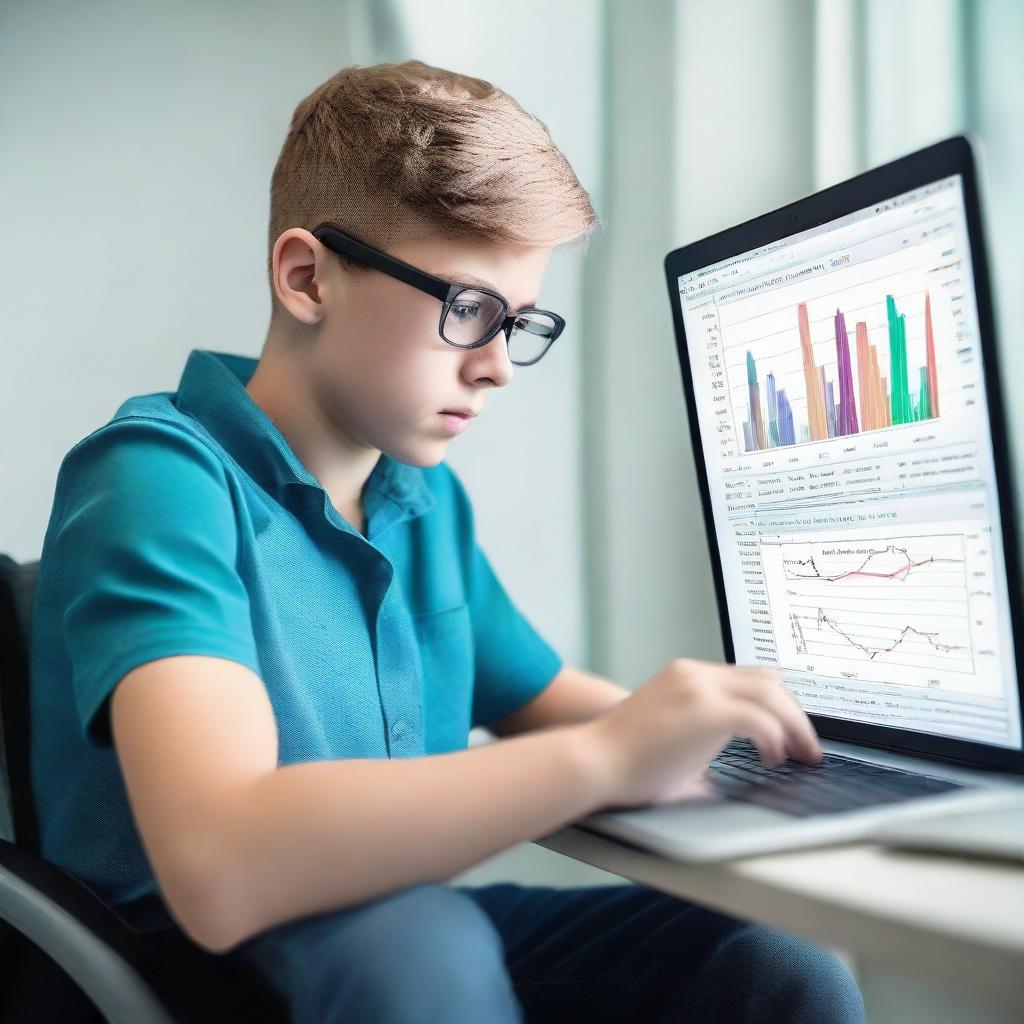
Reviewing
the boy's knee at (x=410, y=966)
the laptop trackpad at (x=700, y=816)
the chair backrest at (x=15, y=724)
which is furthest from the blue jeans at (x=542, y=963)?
the chair backrest at (x=15, y=724)

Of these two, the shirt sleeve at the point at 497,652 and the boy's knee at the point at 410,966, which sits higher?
the shirt sleeve at the point at 497,652

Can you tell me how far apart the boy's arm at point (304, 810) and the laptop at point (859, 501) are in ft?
0.22

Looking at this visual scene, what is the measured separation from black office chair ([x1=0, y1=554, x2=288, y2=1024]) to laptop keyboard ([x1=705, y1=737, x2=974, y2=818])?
33 centimetres

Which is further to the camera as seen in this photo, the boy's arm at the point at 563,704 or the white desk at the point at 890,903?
the boy's arm at the point at 563,704

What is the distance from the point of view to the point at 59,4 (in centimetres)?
143

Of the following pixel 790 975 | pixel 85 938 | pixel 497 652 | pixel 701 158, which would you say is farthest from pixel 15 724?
pixel 701 158

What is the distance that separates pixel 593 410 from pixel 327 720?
1016 mm

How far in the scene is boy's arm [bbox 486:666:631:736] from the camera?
3.65 ft

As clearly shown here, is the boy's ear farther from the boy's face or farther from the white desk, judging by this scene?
the white desk

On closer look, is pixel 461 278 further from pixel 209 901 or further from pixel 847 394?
pixel 209 901

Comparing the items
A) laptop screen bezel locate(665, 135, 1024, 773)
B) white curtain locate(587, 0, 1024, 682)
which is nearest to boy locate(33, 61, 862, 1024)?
laptop screen bezel locate(665, 135, 1024, 773)

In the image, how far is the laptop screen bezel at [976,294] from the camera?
64cm

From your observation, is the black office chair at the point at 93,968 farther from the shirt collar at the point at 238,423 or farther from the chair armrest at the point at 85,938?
the shirt collar at the point at 238,423

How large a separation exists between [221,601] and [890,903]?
1.41ft
